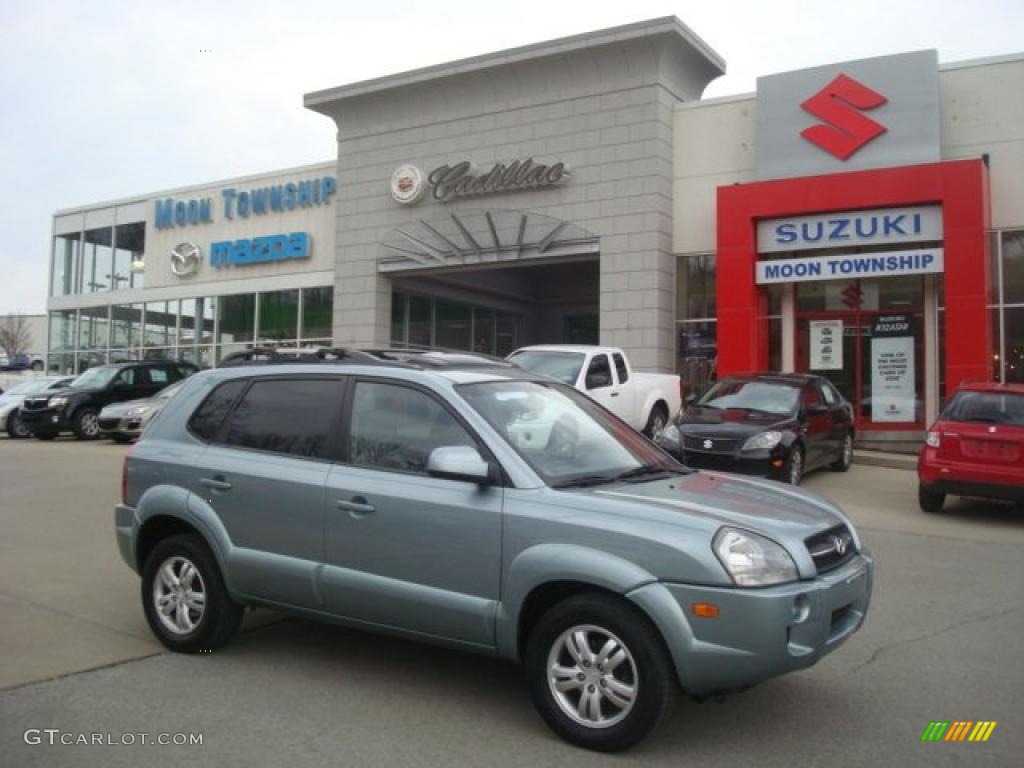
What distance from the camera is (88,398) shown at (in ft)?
68.3

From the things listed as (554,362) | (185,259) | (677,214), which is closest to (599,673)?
(554,362)

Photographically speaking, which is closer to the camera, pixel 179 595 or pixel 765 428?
pixel 179 595

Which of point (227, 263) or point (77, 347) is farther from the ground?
point (227, 263)

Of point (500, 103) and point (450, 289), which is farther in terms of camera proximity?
point (450, 289)

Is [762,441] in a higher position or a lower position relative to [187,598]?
higher

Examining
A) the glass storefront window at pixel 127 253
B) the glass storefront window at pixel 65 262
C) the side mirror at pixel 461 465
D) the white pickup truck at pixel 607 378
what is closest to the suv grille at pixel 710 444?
the white pickup truck at pixel 607 378

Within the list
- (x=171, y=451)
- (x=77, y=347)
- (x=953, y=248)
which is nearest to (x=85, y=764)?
(x=171, y=451)

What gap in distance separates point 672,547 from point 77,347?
34369mm

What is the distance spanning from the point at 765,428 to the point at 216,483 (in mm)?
7861

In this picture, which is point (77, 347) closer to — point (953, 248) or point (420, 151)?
point (420, 151)

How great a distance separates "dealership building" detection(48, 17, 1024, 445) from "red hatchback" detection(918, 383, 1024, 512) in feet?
21.8

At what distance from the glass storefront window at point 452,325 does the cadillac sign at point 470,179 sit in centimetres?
462

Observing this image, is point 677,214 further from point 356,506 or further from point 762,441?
point 356,506

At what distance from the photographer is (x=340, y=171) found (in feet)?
83.7
